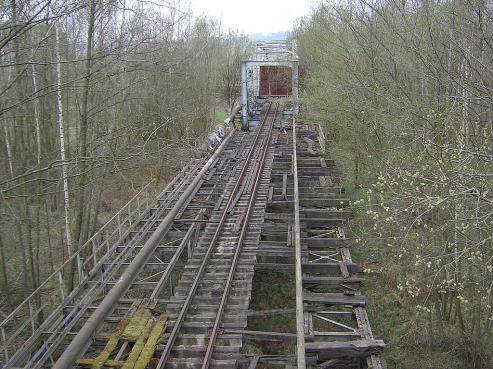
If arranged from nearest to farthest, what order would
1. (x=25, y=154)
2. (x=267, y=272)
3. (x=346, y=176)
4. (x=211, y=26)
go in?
(x=267, y=272) → (x=25, y=154) → (x=346, y=176) → (x=211, y=26)

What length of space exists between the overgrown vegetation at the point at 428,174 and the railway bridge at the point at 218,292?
1.24m

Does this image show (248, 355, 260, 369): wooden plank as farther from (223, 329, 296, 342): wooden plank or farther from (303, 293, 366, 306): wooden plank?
(303, 293, 366, 306): wooden plank

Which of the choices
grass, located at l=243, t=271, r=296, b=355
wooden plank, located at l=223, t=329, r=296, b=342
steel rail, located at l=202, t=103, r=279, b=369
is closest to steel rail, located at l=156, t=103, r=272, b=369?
steel rail, located at l=202, t=103, r=279, b=369

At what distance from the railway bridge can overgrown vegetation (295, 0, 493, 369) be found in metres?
1.24

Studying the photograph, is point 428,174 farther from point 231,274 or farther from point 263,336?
point 231,274

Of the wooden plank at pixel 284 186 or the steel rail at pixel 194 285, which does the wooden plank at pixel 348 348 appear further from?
the wooden plank at pixel 284 186

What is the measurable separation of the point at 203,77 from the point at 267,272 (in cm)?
1701

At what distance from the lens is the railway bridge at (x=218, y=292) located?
7.50 metres

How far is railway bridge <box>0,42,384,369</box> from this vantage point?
750cm

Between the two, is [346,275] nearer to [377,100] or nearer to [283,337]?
[283,337]

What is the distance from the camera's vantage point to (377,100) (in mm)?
12383

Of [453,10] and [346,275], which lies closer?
[453,10]

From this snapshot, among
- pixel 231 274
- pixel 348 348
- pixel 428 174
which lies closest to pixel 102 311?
pixel 231 274

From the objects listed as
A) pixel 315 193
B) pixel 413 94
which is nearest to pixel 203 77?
pixel 315 193
